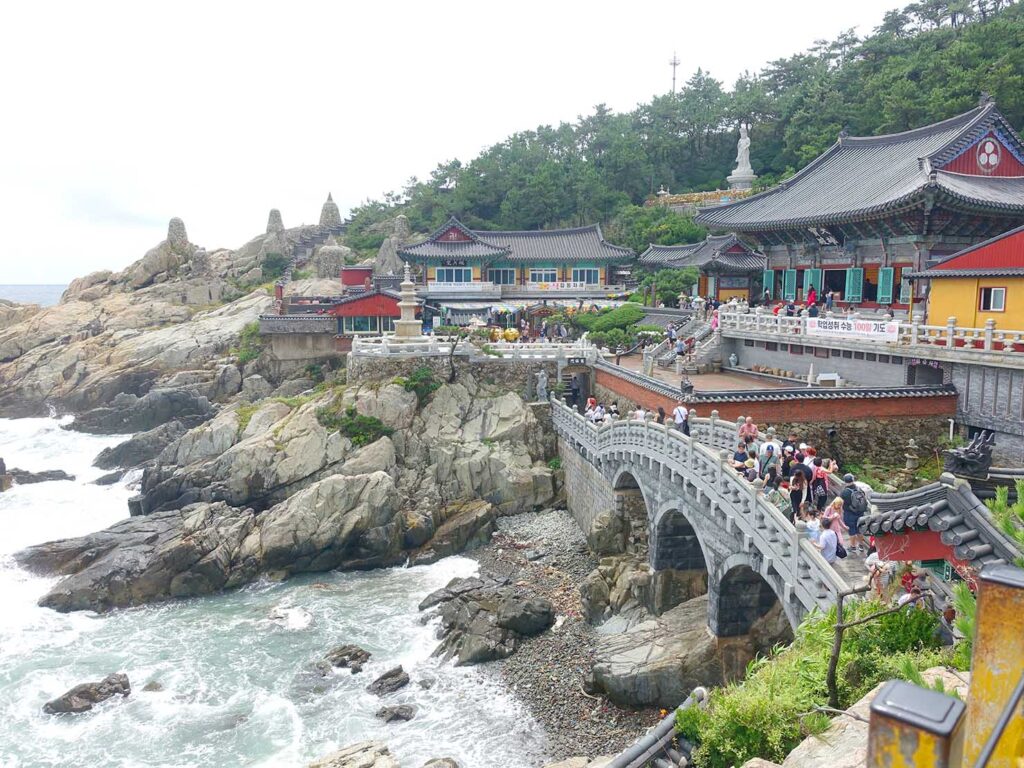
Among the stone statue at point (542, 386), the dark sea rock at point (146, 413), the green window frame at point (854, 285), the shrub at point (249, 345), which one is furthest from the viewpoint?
the shrub at point (249, 345)

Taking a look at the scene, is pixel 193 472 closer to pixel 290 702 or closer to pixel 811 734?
pixel 290 702

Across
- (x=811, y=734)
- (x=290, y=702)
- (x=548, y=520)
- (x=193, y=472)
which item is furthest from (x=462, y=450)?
(x=811, y=734)

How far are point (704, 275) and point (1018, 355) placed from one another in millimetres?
26693

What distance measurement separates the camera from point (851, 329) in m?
28.2

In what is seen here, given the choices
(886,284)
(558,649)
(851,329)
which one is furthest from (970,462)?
(886,284)

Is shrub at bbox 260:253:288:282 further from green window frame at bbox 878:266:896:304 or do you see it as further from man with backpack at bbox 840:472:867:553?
man with backpack at bbox 840:472:867:553

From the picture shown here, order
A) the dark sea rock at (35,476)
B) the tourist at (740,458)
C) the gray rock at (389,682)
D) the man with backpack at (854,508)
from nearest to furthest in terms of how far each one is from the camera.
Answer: the man with backpack at (854,508) → the tourist at (740,458) → the gray rock at (389,682) → the dark sea rock at (35,476)

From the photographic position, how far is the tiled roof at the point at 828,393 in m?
25.2

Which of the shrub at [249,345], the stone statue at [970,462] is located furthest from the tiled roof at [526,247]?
the stone statue at [970,462]

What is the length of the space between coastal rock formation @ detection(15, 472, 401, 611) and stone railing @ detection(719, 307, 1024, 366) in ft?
60.2

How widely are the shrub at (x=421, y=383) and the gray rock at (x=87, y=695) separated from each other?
18276 millimetres

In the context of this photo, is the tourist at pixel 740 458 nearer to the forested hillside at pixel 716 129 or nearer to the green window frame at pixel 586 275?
the green window frame at pixel 586 275

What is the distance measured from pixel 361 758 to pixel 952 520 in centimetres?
1427

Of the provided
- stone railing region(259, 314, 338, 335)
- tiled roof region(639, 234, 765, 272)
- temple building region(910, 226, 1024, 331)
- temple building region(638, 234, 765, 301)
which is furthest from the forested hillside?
temple building region(910, 226, 1024, 331)
